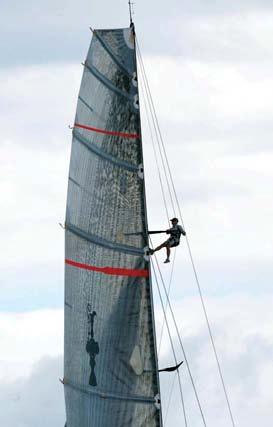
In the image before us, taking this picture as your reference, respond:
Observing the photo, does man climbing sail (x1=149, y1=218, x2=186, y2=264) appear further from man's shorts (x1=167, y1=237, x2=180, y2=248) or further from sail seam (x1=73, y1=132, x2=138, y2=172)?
sail seam (x1=73, y1=132, x2=138, y2=172)

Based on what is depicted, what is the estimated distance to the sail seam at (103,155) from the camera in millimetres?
75500

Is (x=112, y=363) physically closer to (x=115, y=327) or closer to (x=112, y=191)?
(x=115, y=327)

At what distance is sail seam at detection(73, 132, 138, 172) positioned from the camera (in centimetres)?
7550

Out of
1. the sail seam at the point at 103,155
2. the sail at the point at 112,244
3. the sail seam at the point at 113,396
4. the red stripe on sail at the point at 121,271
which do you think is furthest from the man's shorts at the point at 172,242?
the sail seam at the point at 113,396

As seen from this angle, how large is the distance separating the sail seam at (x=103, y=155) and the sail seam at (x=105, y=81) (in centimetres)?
283

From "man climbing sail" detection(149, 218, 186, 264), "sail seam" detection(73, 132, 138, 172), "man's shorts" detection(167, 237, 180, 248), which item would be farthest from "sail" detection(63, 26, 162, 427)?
"man's shorts" detection(167, 237, 180, 248)

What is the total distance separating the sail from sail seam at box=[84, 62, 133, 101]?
0.05m

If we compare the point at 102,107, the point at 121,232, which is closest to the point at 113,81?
the point at 102,107

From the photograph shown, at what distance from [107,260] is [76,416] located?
8654 mm

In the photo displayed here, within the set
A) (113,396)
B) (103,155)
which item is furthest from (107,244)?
(113,396)

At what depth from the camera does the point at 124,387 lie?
77.5 meters

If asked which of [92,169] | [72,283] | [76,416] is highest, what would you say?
[92,169]

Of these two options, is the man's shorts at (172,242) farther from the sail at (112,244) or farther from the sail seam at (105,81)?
the sail seam at (105,81)

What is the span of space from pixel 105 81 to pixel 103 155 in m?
3.44
